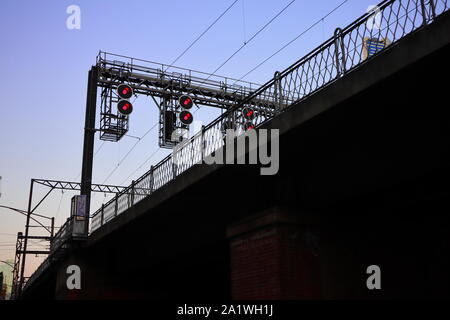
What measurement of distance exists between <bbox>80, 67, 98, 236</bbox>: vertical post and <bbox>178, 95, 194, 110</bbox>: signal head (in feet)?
11.2

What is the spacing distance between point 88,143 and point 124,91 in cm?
245

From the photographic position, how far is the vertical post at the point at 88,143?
21.2 metres

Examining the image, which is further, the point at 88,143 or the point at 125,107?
the point at 125,107

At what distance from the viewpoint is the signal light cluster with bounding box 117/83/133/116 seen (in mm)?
21797

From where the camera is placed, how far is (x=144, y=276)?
2133 centimetres

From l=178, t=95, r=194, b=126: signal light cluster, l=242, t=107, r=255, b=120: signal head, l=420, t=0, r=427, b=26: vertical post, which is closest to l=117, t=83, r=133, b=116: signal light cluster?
l=178, t=95, r=194, b=126: signal light cluster

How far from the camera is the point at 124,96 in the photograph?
2202 cm

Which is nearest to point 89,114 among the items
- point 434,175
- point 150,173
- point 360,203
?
point 150,173

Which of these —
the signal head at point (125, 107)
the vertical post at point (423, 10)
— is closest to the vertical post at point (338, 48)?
the vertical post at point (423, 10)

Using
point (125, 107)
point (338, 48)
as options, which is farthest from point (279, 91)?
point (125, 107)

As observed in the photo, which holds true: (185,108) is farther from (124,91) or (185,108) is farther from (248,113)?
(248,113)

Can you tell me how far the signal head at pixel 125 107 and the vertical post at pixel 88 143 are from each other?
1.19 metres

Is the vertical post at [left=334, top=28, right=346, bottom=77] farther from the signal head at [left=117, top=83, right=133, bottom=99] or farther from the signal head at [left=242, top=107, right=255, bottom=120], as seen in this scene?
the signal head at [left=117, top=83, right=133, bottom=99]

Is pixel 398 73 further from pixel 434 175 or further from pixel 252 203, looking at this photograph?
pixel 252 203
